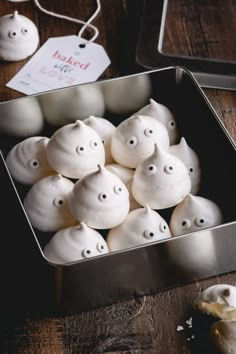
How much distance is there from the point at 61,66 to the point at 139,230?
18.1 inches

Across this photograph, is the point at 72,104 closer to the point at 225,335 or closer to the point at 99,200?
the point at 99,200

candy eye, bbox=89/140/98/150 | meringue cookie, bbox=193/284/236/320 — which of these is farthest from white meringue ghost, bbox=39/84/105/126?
meringue cookie, bbox=193/284/236/320

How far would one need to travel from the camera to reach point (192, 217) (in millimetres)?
920

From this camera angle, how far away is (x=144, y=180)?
3.03 ft

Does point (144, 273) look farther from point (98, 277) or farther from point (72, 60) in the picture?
point (72, 60)

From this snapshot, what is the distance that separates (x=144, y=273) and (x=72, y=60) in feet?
1.66

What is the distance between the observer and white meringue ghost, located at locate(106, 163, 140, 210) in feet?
3.13

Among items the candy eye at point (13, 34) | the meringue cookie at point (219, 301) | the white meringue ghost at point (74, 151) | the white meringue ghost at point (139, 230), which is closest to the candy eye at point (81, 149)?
the white meringue ghost at point (74, 151)

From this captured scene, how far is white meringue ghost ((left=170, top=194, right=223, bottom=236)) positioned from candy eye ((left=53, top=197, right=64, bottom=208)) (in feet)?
0.46

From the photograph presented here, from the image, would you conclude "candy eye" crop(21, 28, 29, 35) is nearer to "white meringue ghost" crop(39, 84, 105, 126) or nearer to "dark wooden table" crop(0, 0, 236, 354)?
"white meringue ghost" crop(39, 84, 105, 126)

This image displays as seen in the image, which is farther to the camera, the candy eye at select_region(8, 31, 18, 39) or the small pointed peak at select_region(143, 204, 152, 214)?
the candy eye at select_region(8, 31, 18, 39)

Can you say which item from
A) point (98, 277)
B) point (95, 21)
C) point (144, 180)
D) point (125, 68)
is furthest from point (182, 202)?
point (95, 21)

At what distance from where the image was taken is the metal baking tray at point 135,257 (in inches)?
33.0

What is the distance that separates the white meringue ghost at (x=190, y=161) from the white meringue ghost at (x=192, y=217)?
0.07 metres
